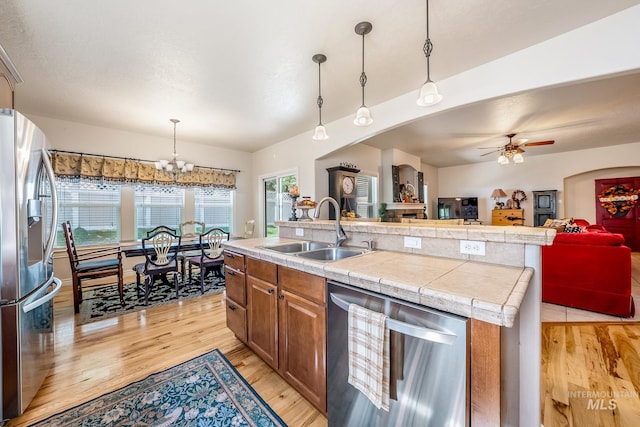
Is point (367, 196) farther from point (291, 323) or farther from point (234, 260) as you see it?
point (291, 323)

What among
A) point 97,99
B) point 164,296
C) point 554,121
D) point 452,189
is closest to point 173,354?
point 164,296

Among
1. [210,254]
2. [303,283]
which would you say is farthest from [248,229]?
[303,283]

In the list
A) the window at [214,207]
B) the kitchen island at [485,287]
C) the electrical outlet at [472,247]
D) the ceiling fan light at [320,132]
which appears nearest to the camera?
the kitchen island at [485,287]

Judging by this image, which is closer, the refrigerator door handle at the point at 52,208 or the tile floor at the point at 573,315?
the refrigerator door handle at the point at 52,208

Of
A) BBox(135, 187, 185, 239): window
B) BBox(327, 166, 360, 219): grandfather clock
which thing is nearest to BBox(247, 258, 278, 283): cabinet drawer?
BBox(327, 166, 360, 219): grandfather clock

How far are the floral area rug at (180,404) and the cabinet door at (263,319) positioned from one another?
0.77 feet

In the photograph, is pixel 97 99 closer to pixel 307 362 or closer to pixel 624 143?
pixel 307 362

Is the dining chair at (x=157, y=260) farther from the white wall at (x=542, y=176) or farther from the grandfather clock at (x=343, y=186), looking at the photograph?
the white wall at (x=542, y=176)

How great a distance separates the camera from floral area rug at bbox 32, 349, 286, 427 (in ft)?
4.94

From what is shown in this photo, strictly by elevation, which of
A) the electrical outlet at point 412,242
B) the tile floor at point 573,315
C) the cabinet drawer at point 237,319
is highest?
the electrical outlet at point 412,242

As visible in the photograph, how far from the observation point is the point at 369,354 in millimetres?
1129

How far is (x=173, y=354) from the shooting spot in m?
2.18

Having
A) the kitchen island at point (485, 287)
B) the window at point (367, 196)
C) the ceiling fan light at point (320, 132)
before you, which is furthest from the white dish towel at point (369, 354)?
the window at point (367, 196)

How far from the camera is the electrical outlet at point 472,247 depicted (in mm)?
1412
